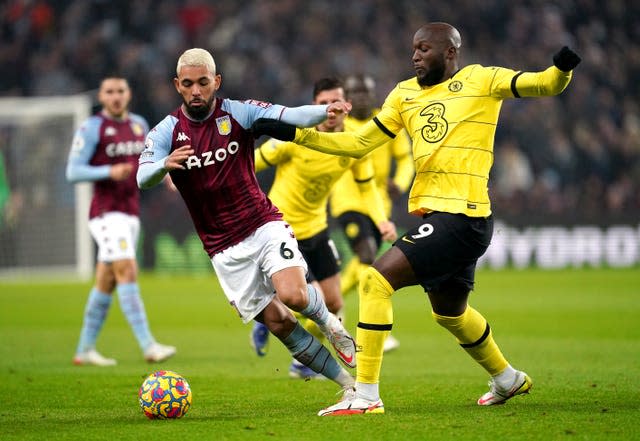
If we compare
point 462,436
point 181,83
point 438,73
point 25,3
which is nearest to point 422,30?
point 438,73

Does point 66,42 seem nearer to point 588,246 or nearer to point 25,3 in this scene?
point 25,3

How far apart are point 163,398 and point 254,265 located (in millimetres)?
1082

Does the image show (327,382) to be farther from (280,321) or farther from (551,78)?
(551,78)

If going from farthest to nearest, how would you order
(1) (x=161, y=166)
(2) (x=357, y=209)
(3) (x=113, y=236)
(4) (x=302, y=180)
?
(2) (x=357, y=209)
(3) (x=113, y=236)
(4) (x=302, y=180)
(1) (x=161, y=166)

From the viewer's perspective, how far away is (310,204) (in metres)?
9.78

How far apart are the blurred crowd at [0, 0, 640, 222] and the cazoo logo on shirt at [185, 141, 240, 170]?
16.9 m

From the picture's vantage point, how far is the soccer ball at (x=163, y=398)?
6.95 metres

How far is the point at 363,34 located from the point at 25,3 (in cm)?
832

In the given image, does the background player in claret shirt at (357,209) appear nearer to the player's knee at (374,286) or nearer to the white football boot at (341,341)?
→ the white football boot at (341,341)

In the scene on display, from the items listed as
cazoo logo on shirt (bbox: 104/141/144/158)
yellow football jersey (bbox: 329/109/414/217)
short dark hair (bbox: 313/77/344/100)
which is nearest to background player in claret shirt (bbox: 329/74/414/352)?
yellow football jersey (bbox: 329/109/414/217)

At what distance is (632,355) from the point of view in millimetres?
10711

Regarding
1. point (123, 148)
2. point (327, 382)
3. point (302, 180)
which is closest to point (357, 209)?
point (302, 180)

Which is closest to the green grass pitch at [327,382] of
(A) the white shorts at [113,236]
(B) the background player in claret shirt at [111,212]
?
(B) the background player in claret shirt at [111,212]

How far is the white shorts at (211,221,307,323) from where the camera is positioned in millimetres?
7262
